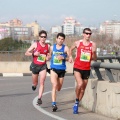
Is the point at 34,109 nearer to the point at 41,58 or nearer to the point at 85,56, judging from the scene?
the point at 41,58

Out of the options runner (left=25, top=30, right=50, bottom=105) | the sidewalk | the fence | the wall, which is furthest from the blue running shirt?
the fence

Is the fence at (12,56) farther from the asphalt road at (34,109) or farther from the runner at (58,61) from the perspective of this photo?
the runner at (58,61)

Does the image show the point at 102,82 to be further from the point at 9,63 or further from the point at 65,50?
the point at 9,63

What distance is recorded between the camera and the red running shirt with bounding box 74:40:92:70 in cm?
934

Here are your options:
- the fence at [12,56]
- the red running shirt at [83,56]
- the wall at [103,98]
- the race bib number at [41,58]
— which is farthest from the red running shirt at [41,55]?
the fence at [12,56]

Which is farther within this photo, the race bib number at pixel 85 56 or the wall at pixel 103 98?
the race bib number at pixel 85 56

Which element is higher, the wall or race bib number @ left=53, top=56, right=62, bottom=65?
race bib number @ left=53, top=56, right=62, bottom=65

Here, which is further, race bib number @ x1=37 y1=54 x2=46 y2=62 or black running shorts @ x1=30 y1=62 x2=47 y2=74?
black running shorts @ x1=30 y1=62 x2=47 y2=74

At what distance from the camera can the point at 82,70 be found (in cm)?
938

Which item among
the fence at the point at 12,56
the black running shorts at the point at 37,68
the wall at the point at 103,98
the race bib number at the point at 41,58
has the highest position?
the race bib number at the point at 41,58

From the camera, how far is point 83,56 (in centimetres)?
934

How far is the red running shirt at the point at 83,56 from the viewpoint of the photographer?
934 centimetres

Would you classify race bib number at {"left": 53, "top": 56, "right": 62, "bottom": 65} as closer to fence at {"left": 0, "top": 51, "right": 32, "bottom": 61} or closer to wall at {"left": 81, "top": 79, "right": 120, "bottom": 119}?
wall at {"left": 81, "top": 79, "right": 120, "bottom": 119}

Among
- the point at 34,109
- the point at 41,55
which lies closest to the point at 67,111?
the point at 34,109
